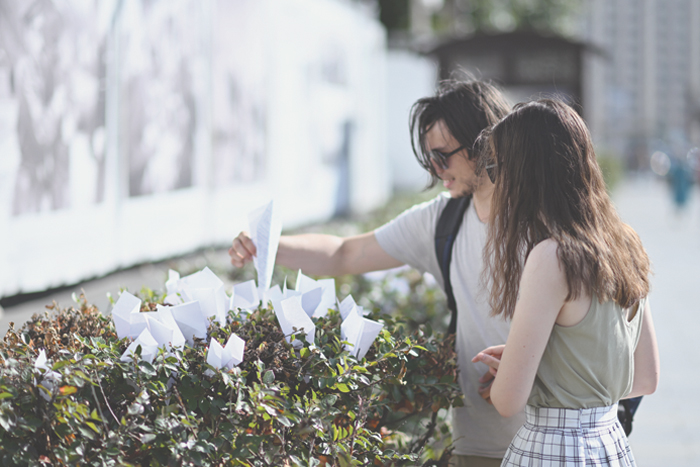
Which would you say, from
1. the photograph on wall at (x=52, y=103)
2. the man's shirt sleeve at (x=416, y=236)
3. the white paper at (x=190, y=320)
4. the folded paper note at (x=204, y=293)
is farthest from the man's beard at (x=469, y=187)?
the photograph on wall at (x=52, y=103)

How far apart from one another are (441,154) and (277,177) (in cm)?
542

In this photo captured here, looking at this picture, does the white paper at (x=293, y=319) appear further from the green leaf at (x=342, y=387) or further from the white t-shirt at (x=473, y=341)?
the white t-shirt at (x=473, y=341)

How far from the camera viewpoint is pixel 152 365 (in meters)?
1.65

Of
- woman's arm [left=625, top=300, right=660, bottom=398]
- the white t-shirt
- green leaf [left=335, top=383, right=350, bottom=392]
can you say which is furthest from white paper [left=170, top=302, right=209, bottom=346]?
woman's arm [left=625, top=300, right=660, bottom=398]

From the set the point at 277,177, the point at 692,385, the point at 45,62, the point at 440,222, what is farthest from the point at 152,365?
the point at 277,177

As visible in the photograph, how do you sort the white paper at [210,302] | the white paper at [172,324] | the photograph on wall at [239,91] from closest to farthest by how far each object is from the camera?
1. the white paper at [172,324]
2. the white paper at [210,302]
3. the photograph on wall at [239,91]

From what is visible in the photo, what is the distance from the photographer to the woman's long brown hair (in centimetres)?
168

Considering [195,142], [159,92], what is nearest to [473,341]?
[159,92]

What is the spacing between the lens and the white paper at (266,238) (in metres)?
2.13

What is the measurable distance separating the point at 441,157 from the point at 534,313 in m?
0.82

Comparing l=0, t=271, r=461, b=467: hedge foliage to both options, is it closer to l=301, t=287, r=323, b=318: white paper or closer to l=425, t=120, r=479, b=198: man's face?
l=301, t=287, r=323, b=318: white paper

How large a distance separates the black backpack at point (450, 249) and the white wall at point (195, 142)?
202 cm

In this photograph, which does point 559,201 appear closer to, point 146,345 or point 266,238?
point 266,238

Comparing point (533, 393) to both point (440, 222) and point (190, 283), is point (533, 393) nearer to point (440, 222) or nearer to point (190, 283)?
point (440, 222)
